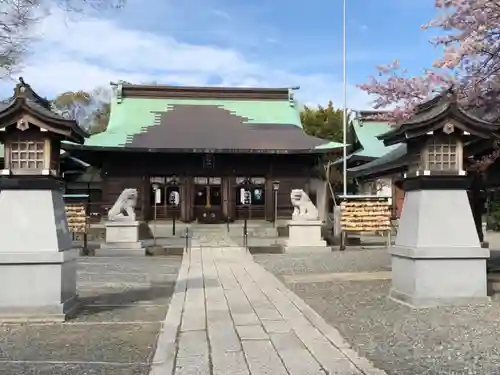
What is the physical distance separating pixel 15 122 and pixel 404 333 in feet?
20.6

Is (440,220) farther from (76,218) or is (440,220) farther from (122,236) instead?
(122,236)

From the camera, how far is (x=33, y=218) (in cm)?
823

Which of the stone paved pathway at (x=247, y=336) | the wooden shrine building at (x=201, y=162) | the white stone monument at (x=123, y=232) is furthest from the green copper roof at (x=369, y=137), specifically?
the stone paved pathway at (x=247, y=336)

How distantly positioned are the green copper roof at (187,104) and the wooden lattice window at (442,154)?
24.0m

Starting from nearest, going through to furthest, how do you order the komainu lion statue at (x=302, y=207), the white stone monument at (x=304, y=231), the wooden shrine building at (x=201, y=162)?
the white stone monument at (x=304, y=231), the komainu lion statue at (x=302, y=207), the wooden shrine building at (x=201, y=162)

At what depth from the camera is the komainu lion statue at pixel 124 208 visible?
20.4 metres

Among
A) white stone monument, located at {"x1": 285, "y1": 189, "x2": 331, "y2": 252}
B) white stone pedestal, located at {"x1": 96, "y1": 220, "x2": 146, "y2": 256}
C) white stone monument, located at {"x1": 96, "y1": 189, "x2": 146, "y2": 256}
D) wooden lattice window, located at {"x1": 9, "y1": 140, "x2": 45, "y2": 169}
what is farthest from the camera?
white stone monument, located at {"x1": 285, "y1": 189, "x2": 331, "y2": 252}

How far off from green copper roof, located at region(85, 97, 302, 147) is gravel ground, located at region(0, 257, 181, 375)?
2192 cm

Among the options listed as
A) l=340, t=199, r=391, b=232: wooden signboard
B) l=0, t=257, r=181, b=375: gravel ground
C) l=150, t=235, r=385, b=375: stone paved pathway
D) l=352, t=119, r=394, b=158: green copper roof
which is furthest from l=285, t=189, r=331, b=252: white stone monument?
l=352, t=119, r=394, b=158: green copper roof

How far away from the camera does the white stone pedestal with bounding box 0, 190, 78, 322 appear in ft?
26.1

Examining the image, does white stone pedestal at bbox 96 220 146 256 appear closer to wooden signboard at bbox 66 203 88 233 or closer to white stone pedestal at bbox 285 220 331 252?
wooden signboard at bbox 66 203 88 233

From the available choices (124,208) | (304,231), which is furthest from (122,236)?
(304,231)

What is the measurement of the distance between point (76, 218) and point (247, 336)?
527 inches

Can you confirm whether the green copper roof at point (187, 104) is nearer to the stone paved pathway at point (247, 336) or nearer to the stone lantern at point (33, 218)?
the stone paved pathway at point (247, 336)
